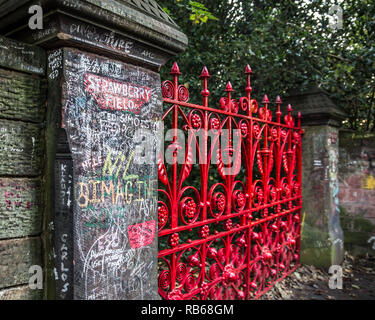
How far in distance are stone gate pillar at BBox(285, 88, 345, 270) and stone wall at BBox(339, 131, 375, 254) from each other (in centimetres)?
30

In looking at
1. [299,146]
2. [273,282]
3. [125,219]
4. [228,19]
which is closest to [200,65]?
[228,19]

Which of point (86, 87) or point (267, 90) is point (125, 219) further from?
point (267, 90)

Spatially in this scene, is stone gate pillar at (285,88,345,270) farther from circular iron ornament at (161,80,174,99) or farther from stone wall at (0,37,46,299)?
stone wall at (0,37,46,299)

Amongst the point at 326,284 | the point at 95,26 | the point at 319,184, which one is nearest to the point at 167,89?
the point at 95,26

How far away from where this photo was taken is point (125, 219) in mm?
1528

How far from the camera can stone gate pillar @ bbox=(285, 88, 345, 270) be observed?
3.97 meters

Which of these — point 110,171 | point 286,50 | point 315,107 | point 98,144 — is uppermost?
point 286,50

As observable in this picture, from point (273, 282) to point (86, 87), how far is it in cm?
310

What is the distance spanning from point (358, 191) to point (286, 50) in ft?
7.73

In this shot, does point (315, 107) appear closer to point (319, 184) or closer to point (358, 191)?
point (319, 184)

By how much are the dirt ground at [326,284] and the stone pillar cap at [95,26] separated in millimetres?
2876

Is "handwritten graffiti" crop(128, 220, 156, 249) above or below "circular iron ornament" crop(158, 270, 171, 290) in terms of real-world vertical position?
above

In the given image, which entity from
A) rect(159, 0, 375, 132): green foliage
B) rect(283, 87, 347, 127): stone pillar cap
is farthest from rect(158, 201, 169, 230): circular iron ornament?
rect(283, 87, 347, 127): stone pillar cap

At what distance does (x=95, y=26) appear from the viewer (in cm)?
140
